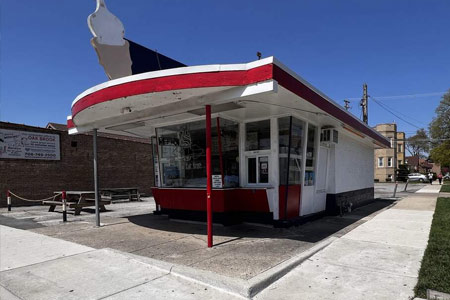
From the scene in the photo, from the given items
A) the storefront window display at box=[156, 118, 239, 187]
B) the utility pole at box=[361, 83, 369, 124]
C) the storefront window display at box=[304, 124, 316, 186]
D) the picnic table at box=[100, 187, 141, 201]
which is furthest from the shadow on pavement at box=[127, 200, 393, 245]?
the utility pole at box=[361, 83, 369, 124]

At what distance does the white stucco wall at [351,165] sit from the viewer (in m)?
12.0

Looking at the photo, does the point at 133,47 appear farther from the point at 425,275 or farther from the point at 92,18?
the point at 425,275

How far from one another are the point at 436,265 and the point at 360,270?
1.29 metres

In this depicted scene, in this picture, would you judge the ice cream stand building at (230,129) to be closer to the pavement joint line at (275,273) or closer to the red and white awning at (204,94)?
the red and white awning at (204,94)

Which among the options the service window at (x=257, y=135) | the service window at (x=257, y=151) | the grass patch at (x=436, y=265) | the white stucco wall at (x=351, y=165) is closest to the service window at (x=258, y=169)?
the service window at (x=257, y=151)

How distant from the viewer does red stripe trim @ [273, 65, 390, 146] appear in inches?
230

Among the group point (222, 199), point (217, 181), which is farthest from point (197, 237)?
point (217, 181)

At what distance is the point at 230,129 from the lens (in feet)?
30.5

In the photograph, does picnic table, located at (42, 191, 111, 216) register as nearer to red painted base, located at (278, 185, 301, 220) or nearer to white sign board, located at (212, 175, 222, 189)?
white sign board, located at (212, 175, 222, 189)

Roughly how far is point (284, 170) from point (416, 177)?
50.0 meters

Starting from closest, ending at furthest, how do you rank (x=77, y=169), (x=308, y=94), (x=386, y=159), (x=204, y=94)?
(x=204, y=94) → (x=308, y=94) → (x=77, y=169) → (x=386, y=159)

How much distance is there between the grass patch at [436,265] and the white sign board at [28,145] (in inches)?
657

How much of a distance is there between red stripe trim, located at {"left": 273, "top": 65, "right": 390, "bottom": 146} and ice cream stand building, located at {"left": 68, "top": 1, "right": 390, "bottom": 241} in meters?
0.02

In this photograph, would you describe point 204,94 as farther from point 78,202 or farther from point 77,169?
point 77,169
